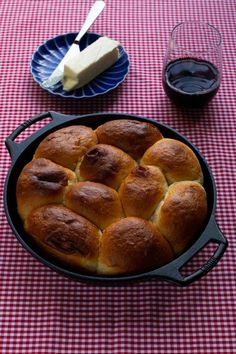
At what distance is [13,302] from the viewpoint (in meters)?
0.88

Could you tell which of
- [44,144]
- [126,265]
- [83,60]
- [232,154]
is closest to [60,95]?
[83,60]

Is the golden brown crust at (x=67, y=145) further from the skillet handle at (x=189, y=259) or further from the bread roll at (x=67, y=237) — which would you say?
the skillet handle at (x=189, y=259)

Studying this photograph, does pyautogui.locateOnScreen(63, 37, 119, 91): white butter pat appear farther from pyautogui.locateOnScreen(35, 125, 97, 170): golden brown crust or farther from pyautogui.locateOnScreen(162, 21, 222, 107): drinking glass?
pyautogui.locateOnScreen(35, 125, 97, 170): golden brown crust

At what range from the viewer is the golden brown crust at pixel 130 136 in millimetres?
958

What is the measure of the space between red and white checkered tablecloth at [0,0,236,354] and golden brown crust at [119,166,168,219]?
5.9 inches

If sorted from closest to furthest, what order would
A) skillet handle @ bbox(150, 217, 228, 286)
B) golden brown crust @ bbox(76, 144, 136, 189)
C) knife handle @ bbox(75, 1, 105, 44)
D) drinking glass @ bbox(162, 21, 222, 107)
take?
1. skillet handle @ bbox(150, 217, 228, 286)
2. golden brown crust @ bbox(76, 144, 136, 189)
3. drinking glass @ bbox(162, 21, 222, 107)
4. knife handle @ bbox(75, 1, 105, 44)

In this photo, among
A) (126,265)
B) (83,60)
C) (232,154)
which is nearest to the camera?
(126,265)

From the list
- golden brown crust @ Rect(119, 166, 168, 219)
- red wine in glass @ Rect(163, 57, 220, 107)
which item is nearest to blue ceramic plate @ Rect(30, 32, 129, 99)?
red wine in glass @ Rect(163, 57, 220, 107)

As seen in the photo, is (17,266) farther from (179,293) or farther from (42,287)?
(179,293)

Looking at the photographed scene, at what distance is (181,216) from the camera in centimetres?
84

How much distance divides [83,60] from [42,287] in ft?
2.04

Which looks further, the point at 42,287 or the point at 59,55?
the point at 59,55

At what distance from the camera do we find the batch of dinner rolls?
0.81m

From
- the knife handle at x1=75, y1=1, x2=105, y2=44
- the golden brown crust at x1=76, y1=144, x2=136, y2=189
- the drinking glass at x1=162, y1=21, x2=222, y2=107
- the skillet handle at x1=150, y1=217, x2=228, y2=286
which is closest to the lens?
the skillet handle at x1=150, y1=217, x2=228, y2=286
